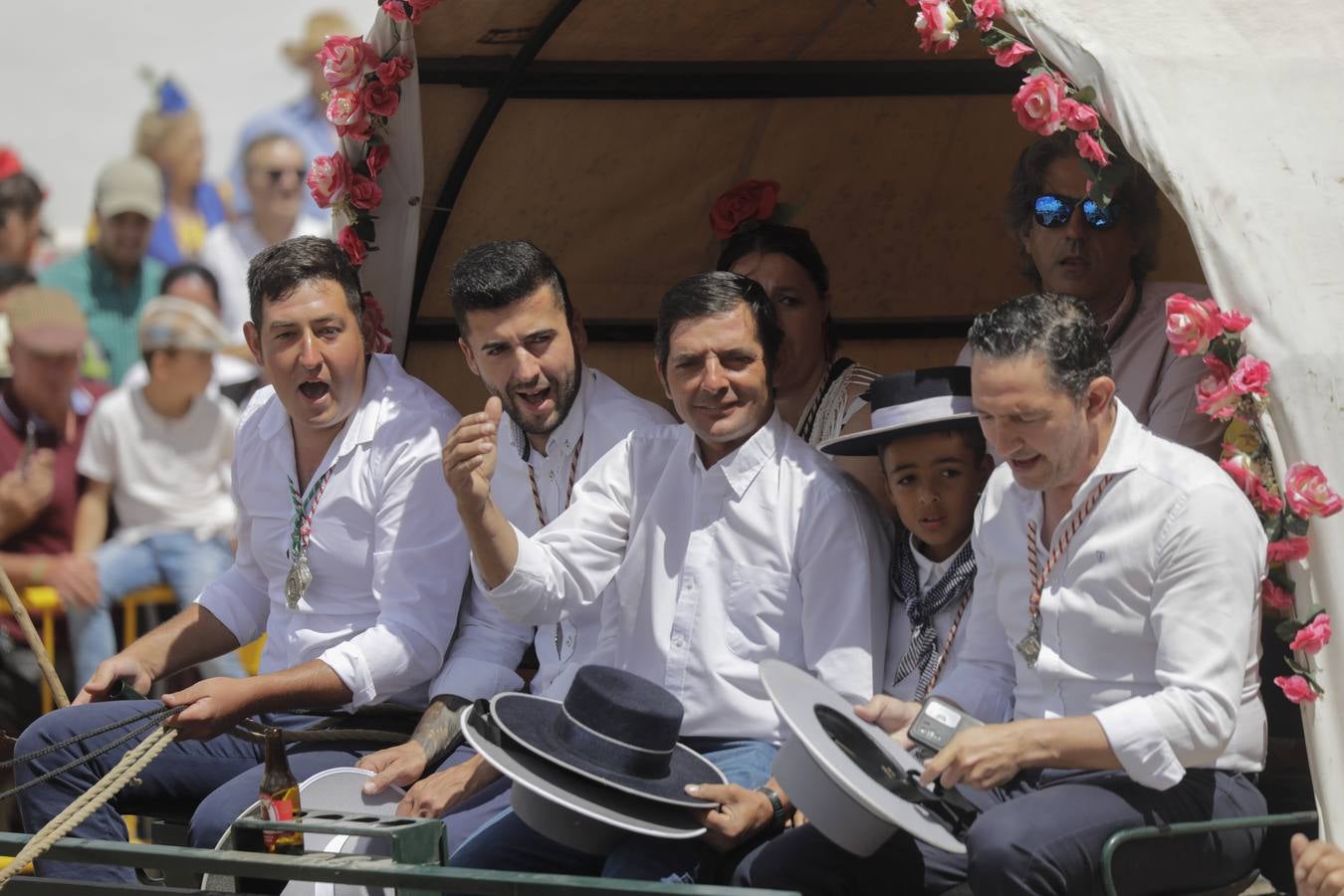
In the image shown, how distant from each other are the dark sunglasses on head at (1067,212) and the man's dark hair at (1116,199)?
0.02 m

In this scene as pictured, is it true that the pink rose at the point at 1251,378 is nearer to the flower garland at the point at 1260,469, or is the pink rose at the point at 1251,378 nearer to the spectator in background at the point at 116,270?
the flower garland at the point at 1260,469

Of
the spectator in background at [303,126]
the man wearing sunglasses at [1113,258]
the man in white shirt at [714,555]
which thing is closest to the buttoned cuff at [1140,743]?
the man in white shirt at [714,555]

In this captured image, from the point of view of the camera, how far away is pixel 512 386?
15.4 feet

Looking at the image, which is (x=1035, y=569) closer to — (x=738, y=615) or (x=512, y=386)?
(x=738, y=615)

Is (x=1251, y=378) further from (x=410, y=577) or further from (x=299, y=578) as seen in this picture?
(x=299, y=578)

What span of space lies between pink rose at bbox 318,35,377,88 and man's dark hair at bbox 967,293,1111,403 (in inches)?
82.5

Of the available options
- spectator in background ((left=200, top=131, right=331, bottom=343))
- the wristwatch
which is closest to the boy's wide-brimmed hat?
the wristwatch

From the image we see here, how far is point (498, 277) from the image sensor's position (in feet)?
15.2

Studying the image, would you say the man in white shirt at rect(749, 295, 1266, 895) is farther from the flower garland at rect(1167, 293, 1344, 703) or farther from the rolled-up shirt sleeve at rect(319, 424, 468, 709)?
the rolled-up shirt sleeve at rect(319, 424, 468, 709)

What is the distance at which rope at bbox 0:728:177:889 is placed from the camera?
12.3 ft

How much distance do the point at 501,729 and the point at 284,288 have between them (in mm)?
1507

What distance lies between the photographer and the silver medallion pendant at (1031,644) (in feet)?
12.4

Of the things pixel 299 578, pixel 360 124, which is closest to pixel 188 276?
pixel 360 124

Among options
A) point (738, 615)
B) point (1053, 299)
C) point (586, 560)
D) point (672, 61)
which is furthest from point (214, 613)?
point (1053, 299)
